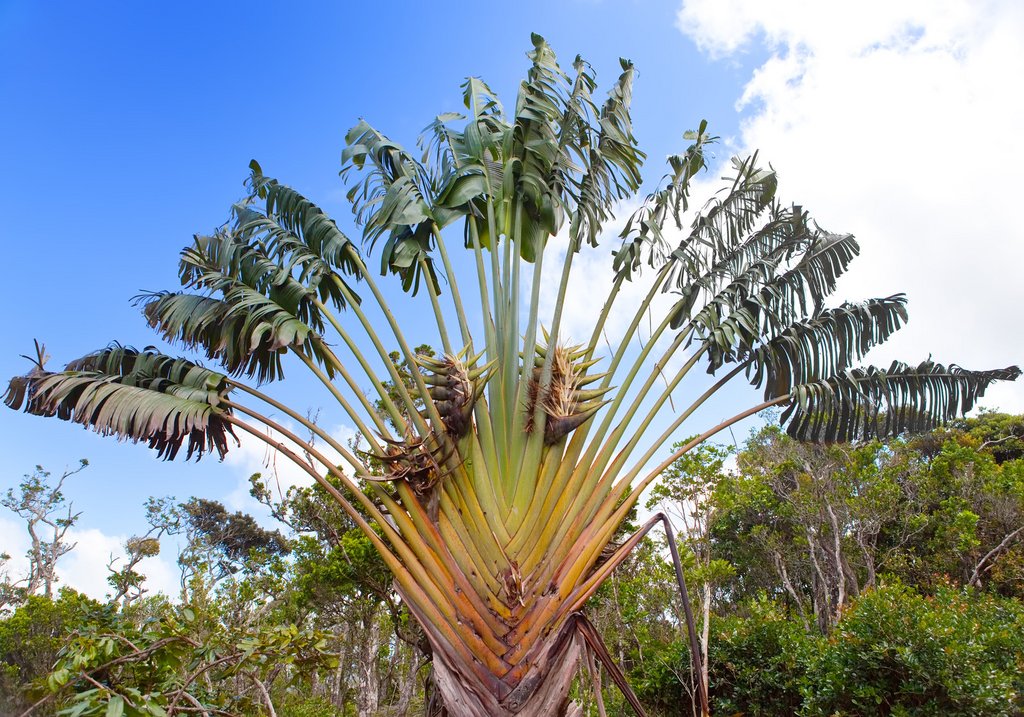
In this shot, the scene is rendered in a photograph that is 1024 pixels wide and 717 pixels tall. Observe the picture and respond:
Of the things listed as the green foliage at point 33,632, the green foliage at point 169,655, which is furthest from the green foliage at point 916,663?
the green foliage at point 33,632

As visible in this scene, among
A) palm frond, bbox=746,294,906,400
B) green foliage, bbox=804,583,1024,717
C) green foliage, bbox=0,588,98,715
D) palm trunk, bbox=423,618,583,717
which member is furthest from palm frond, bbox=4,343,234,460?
green foliage, bbox=0,588,98,715

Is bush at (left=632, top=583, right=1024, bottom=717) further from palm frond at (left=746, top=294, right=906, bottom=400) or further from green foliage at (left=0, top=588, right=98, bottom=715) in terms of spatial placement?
green foliage at (left=0, top=588, right=98, bottom=715)

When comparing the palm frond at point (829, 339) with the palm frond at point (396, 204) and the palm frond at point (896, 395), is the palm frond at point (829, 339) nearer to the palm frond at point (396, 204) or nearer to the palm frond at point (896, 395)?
the palm frond at point (896, 395)

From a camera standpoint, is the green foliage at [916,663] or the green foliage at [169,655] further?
the green foliage at [916,663]

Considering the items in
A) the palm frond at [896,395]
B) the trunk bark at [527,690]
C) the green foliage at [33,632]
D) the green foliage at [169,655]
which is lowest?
the green foliage at [33,632]

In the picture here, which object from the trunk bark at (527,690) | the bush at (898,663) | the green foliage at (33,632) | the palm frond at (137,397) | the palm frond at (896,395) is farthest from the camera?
the green foliage at (33,632)

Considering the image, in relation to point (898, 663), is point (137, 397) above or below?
above

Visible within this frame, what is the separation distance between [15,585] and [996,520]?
3378 centimetres

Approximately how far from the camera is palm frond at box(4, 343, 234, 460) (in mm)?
5109

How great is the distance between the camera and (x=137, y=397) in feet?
17.3

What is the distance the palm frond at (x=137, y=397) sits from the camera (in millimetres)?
5109

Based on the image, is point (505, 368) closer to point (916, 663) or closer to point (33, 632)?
point (916, 663)

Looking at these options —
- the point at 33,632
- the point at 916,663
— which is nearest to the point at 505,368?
the point at 916,663

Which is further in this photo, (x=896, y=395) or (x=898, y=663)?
(x=898, y=663)
